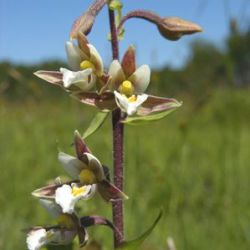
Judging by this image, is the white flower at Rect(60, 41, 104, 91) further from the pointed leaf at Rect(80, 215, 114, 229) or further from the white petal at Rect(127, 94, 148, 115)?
the pointed leaf at Rect(80, 215, 114, 229)

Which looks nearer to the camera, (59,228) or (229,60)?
(59,228)

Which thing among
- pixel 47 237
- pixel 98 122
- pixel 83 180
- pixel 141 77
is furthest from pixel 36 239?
pixel 141 77

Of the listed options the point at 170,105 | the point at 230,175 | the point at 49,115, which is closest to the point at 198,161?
the point at 230,175

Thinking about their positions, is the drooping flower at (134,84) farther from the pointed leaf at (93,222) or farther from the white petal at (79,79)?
the pointed leaf at (93,222)

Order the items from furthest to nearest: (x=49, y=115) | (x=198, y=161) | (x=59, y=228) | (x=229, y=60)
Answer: (x=49, y=115)
(x=198, y=161)
(x=229, y=60)
(x=59, y=228)

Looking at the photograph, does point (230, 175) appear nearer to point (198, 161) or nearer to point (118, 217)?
point (198, 161)

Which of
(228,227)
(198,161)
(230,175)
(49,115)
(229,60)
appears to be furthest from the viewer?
(49,115)

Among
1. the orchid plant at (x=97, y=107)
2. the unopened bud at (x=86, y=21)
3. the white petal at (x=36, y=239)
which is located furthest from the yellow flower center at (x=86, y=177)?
the unopened bud at (x=86, y=21)
